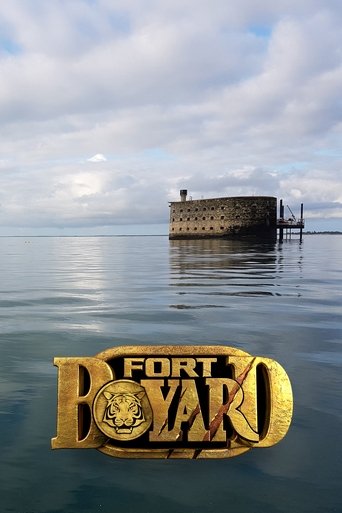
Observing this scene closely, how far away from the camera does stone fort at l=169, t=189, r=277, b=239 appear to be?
193 feet

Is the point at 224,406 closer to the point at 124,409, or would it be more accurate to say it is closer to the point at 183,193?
the point at 124,409

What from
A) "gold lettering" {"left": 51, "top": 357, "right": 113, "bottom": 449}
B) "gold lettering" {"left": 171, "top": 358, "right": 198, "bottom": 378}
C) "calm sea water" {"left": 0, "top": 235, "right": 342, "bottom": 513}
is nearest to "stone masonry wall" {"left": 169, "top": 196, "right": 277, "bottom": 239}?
"calm sea water" {"left": 0, "top": 235, "right": 342, "bottom": 513}

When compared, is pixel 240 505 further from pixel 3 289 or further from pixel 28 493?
pixel 3 289

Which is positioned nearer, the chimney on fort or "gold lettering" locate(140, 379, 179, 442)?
"gold lettering" locate(140, 379, 179, 442)

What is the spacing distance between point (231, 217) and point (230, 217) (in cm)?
18

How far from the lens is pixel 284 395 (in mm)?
2855

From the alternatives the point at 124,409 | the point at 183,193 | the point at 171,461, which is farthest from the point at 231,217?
the point at 124,409

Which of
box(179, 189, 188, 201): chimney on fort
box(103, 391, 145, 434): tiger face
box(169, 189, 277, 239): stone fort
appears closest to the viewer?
box(103, 391, 145, 434): tiger face

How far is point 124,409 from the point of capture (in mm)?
2766

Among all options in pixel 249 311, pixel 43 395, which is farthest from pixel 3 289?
pixel 43 395

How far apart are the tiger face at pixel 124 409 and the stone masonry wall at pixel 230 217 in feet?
186

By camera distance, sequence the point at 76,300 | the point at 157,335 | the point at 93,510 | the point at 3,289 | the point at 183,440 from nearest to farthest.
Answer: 1. the point at 93,510
2. the point at 183,440
3. the point at 157,335
4. the point at 76,300
5. the point at 3,289

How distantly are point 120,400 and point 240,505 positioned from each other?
102cm

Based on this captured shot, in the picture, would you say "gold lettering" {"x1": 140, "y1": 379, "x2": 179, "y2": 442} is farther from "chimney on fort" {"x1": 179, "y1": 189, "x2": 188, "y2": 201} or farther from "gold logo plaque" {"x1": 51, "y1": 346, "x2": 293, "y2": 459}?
"chimney on fort" {"x1": 179, "y1": 189, "x2": 188, "y2": 201}
